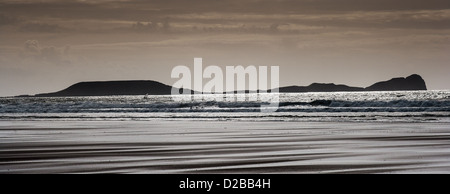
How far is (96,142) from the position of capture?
2022 cm

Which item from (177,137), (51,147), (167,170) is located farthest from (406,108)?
(167,170)

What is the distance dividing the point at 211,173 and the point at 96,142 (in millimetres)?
8902

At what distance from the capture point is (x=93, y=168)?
13.0 m

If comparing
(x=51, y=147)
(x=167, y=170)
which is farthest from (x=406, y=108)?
(x=167, y=170)

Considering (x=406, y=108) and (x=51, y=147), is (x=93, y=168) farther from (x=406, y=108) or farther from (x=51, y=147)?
(x=406, y=108)

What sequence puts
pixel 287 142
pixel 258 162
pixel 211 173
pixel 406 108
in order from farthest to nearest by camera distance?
1. pixel 406 108
2. pixel 287 142
3. pixel 258 162
4. pixel 211 173

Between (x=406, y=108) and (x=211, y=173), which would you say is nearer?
(x=211, y=173)
